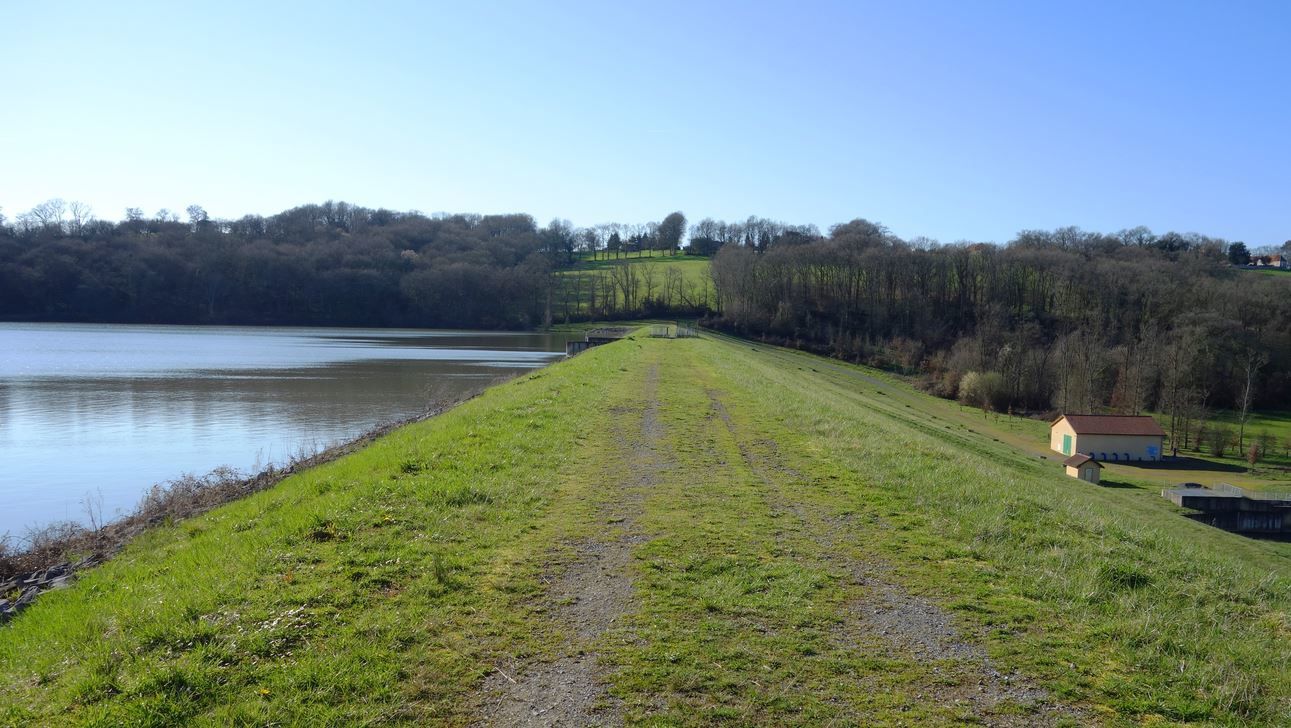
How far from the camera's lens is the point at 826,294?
350ft

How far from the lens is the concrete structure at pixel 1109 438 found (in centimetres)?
4850

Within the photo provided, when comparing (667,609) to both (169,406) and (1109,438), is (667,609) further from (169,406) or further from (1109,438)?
(1109,438)

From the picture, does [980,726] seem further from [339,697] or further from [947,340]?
[947,340]

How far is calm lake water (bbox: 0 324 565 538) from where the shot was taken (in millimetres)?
19359

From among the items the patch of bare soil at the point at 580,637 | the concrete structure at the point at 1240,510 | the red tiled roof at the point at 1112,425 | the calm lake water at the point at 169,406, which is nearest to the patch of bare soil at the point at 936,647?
the patch of bare soil at the point at 580,637

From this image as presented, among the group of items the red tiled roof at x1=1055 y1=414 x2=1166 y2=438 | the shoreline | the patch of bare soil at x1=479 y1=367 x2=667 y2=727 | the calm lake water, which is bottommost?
the red tiled roof at x1=1055 y1=414 x2=1166 y2=438

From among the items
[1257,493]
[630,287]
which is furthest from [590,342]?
[630,287]

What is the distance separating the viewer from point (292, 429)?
27266 millimetres

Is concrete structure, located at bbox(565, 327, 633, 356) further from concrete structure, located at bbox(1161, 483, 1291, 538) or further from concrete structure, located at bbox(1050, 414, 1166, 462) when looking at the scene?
concrete structure, located at bbox(1161, 483, 1291, 538)

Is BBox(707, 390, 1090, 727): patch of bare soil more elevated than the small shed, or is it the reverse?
BBox(707, 390, 1090, 727): patch of bare soil

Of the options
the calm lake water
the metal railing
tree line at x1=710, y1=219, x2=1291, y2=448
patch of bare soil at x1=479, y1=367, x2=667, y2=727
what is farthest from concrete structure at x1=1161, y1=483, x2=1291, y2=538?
the calm lake water

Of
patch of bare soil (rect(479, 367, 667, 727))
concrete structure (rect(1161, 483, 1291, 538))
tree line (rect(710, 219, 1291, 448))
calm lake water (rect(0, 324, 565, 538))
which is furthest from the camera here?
tree line (rect(710, 219, 1291, 448))

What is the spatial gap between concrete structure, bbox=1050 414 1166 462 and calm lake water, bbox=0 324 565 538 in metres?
37.4

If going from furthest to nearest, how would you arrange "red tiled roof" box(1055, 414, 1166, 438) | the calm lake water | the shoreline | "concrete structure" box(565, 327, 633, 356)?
"concrete structure" box(565, 327, 633, 356)
"red tiled roof" box(1055, 414, 1166, 438)
the calm lake water
the shoreline
